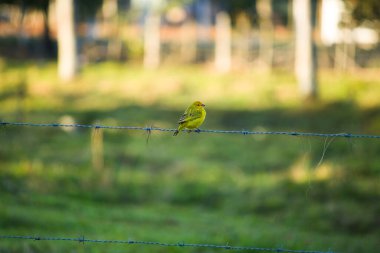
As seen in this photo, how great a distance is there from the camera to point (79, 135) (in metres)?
22.4

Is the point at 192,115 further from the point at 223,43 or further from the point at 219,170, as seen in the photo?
the point at 223,43

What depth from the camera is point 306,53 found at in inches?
1106

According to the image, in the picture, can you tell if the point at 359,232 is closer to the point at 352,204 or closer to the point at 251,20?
the point at 352,204

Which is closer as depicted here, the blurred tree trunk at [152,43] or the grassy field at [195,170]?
the grassy field at [195,170]

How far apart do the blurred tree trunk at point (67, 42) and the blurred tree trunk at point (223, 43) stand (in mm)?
7951

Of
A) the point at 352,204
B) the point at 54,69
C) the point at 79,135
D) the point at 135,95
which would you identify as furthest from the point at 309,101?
the point at 54,69

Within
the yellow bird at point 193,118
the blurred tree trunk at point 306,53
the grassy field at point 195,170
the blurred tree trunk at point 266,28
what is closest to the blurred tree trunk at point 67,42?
the grassy field at point 195,170

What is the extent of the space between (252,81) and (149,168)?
12.6m

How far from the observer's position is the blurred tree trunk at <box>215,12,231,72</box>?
3548 cm

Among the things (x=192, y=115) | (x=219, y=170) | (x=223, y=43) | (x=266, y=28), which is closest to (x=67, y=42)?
(x=223, y=43)

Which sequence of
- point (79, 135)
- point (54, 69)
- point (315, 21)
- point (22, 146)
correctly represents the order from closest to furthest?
point (22, 146), point (79, 135), point (54, 69), point (315, 21)

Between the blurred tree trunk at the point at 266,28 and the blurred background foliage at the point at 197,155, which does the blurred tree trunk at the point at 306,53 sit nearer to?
the blurred background foliage at the point at 197,155

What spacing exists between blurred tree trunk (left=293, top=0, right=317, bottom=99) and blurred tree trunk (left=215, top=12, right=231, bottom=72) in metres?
6.74

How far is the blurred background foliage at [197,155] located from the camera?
1323 cm
